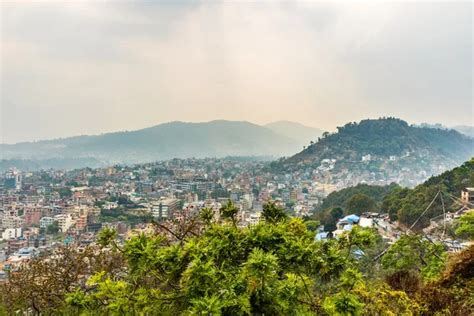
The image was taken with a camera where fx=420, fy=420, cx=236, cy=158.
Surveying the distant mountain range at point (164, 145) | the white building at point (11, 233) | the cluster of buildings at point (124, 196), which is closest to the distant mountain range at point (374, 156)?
the cluster of buildings at point (124, 196)

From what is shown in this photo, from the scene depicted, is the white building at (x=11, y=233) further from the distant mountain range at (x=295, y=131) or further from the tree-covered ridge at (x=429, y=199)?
the distant mountain range at (x=295, y=131)

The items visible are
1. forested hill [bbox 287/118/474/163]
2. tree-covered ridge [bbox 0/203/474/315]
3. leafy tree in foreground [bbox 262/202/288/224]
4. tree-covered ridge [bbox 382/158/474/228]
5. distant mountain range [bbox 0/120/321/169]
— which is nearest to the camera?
tree-covered ridge [bbox 0/203/474/315]

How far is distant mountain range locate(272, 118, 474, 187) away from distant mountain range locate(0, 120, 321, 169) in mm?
46718

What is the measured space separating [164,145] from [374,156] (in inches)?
2755

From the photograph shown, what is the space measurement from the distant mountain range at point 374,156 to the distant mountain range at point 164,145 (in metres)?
46.7

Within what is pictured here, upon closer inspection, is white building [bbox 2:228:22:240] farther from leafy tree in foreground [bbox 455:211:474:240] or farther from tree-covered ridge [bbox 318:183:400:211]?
leafy tree in foreground [bbox 455:211:474:240]

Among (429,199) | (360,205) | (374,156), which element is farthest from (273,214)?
(374,156)

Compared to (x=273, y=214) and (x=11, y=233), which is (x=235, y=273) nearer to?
(x=273, y=214)

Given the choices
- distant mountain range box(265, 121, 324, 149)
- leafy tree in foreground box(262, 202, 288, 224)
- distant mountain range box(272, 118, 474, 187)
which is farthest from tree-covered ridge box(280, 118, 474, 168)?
distant mountain range box(265, 121, 324, 149)

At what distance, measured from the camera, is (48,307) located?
3580mm

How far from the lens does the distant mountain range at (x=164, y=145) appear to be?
9250 cm

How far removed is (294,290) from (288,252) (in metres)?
0.18

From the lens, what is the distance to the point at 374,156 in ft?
206

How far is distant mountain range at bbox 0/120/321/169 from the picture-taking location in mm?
92500
